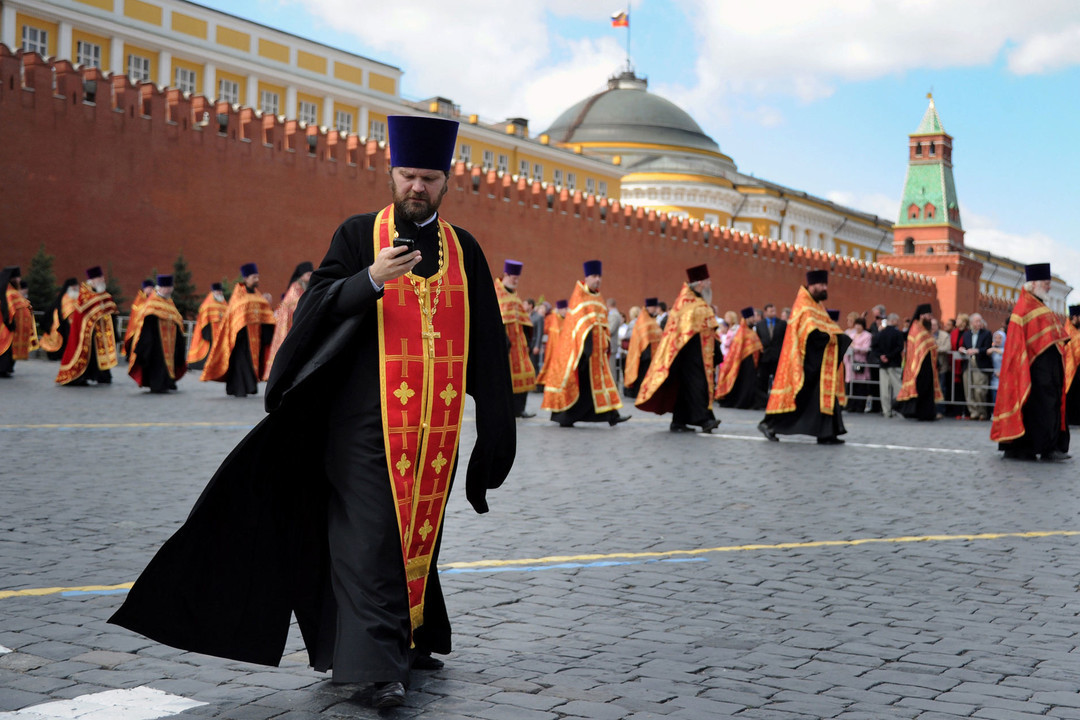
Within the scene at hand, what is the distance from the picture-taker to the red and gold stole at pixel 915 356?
1734 centimetres

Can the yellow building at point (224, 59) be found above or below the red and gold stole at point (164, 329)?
above

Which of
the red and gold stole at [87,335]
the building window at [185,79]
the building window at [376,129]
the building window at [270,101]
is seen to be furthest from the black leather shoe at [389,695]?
the building window at [376,129]

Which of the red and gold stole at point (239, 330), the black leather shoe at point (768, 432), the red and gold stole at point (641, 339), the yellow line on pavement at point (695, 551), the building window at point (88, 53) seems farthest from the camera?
the building window at point (88, 53)

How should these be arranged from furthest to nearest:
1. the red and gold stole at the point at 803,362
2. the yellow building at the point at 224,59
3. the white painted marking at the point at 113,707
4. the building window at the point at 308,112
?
the building window at the point at 308,112
the yellow building at the point at 224,59
the red and gold stole at the point at 803,362
the white painted marking at the point at 113,707

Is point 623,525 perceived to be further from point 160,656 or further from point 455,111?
point 455,111

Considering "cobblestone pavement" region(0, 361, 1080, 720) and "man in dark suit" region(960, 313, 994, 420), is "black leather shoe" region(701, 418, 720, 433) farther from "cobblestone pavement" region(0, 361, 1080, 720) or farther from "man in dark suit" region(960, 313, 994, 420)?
"man in dark suit" region(960, 313, 994, 420)

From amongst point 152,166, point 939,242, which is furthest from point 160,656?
point 939,242

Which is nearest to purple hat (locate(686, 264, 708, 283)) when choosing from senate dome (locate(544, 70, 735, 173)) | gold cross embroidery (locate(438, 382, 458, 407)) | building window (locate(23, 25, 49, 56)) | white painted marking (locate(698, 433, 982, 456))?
white painted marking (locate(698, 433, 982, 456))

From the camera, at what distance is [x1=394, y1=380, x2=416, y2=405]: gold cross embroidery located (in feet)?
11.7

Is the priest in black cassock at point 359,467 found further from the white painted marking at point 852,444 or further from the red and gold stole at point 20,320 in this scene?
the red and gold stole at point 20,320

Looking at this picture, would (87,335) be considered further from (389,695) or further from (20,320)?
(389,695)

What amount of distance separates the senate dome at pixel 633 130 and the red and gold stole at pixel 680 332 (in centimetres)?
5538

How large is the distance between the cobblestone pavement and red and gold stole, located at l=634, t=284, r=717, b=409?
3604 mm

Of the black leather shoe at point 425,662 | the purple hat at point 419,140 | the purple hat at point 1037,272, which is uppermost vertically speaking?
the purple hat at point 1037,272
